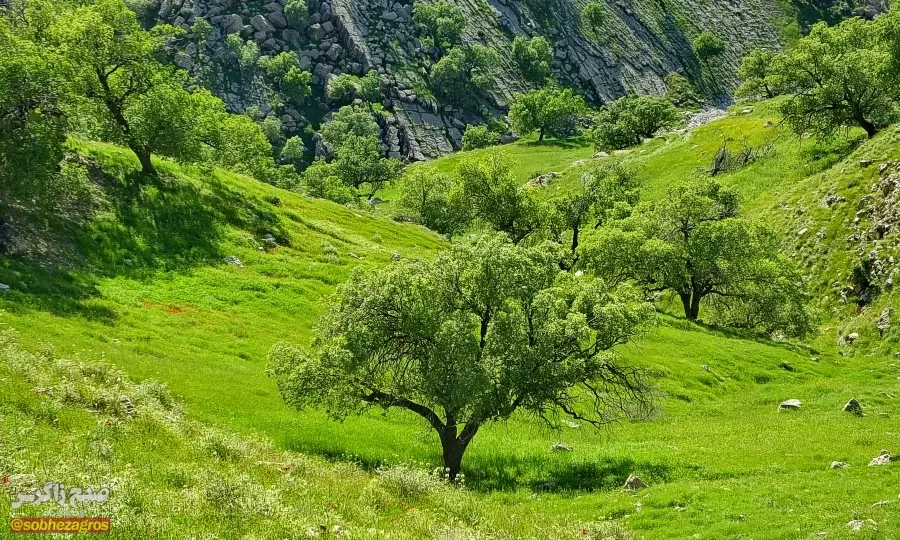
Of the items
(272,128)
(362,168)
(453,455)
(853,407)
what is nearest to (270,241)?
(453,455)

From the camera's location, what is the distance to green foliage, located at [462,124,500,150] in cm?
16088

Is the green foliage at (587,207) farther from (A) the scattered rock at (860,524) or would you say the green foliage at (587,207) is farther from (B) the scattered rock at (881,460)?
(A) the scattered rock at (860,524)

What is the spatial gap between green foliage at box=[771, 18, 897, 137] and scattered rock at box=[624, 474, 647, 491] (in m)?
58.1

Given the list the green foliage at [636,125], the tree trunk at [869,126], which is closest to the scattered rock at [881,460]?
the tree trunk at [869,126]

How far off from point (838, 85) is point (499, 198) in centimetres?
3693

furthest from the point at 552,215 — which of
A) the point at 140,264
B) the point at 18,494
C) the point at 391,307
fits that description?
the point at 18,494

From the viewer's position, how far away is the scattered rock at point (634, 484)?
2248 centimetres

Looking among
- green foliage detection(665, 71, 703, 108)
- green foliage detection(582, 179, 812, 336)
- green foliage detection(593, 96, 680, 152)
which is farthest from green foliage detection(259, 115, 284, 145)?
green foliage detection(582, 179, 812, 336)

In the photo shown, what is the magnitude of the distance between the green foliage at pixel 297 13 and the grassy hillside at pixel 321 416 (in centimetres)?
13963

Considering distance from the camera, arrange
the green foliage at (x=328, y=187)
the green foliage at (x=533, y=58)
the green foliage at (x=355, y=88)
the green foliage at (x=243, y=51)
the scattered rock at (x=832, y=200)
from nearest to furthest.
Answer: the scattered rock at (x=832, y=200)
the green foliage at (x=328, y=187)
the green foliage at (x=355, y=88)
the green foliage at (x=243, y=51)
the green foliage at (x=533, y=58)

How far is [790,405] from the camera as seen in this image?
1363 inches

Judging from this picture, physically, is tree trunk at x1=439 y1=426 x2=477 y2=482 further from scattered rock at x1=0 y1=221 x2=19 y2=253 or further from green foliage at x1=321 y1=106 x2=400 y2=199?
green foliage at x1=321 y1=106 x2=400 y2=199

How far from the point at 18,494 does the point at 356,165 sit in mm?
115826

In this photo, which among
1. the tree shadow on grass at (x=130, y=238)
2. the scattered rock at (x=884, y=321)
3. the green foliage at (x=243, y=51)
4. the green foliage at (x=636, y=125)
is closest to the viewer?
the tree shadow on grass at (x=130, y=238)
